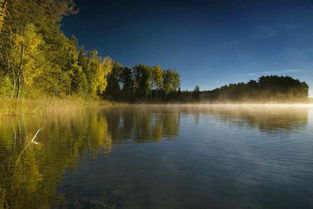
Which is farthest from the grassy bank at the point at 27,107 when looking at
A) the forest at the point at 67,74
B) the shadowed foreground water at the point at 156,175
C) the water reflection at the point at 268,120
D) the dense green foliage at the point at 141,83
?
the dense green foliage at the point at 141,83

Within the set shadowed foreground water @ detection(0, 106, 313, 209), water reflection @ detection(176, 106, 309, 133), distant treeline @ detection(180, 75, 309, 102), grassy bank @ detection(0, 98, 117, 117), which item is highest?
distant treeline @ detection(180, 75, 309, 102)

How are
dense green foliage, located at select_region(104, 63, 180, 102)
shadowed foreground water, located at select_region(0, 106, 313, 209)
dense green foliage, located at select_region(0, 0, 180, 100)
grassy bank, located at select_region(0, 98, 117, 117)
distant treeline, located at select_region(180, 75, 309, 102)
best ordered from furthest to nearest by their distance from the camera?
1. distant treeline, located at select_region(180, 75, 309, 102)
2. dense green foliage, located at select_region(104, 63, 180, 102)
3. dense green foliage, located at select_region(0, 0, 180, 100)
4. grassy bank, located at select_region(0, 98, 117, 117)
5. shadowed foreground water, located at select_region(0, 106, 313, 209)

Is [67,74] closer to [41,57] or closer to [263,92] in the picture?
[41,57]

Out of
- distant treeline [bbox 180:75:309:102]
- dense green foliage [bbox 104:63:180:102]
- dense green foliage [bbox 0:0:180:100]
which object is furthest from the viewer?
distant treeline [bbox 180:75:309:102]

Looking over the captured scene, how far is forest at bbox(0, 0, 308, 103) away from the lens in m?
35.1

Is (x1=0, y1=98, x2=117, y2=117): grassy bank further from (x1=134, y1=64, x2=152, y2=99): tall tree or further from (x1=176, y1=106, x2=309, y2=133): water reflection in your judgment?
(x1=134, y1=64, x2=152, y2=99): tall tree

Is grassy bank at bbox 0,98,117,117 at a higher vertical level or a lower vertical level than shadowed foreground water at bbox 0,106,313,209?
higher

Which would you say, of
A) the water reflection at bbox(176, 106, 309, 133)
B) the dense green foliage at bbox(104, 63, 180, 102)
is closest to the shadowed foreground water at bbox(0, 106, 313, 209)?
the water reflection at bbox(176, 106, 309, 133)

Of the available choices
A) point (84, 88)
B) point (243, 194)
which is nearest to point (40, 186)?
point (243, 194)

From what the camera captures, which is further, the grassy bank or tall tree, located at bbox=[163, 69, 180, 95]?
tall tree, located at bbox=[163, 69, 180, 95]

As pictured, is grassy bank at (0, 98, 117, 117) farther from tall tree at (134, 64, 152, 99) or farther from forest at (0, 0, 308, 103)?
tall tree at (134, 64, 152, 99)

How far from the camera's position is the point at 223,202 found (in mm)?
6301

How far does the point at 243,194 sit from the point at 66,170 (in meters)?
6.01

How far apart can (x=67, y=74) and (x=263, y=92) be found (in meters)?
111
